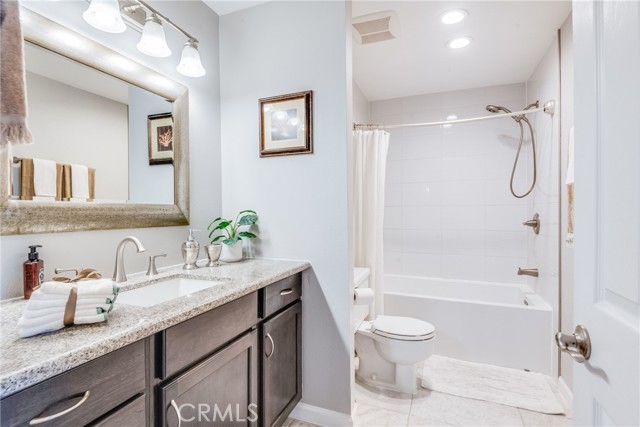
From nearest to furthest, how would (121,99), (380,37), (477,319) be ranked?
(121,99)
(380,37)
(477,319)

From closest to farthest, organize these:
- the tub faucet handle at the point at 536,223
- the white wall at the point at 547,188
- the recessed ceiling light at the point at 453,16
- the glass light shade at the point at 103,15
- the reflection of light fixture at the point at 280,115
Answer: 1. the glass light shade at the point at 103,15
2. the reflection of light fixture at the point at 280,115
3. the recessed ceiling light at the point at 453,16
4. the white wall at the point at 547,188
5. the tub faucet handle at the point at 536,223

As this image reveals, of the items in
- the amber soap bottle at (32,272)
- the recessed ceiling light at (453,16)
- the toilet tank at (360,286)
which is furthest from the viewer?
the toilet tank at (360,286)

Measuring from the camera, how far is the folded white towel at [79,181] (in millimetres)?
1191

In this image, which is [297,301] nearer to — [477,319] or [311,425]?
[311,425]

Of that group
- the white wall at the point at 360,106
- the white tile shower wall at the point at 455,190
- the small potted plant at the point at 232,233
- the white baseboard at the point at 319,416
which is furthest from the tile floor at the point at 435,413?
the white wall at the point at 360,106

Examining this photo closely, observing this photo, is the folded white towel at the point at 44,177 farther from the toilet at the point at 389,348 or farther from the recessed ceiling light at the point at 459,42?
the recessed ceiling light at the point at 459,42

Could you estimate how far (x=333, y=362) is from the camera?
1686 millimetres

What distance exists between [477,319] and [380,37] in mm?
2241

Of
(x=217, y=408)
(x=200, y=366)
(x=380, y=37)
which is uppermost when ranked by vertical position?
(x=380, y=37)

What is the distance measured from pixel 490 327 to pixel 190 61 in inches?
106

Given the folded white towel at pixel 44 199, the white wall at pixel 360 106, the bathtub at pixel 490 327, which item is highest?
the white wall at pixel 360 106

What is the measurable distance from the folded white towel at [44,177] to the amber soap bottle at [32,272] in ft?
0.66

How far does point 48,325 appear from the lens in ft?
2.40

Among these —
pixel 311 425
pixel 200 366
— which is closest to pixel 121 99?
pixel 200 366
